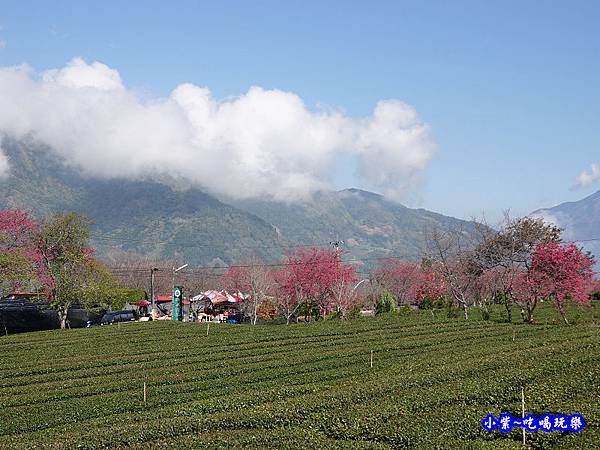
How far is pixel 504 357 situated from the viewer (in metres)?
29.2

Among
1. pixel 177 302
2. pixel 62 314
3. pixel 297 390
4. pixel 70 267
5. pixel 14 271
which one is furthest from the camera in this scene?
pixel 177 302

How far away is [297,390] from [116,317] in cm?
5029

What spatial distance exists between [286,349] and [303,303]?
38.2m

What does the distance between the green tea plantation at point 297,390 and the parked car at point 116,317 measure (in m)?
22.1


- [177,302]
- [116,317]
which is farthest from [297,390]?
[177,302]

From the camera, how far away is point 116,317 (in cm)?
7031

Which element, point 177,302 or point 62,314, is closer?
point 62,314

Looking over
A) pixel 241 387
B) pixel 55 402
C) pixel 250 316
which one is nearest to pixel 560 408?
pixel 241 387

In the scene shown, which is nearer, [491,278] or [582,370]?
[582,370]

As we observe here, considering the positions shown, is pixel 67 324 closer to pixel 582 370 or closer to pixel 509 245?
pixel 509 245

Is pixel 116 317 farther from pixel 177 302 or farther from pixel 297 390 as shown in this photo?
pixel 297 390

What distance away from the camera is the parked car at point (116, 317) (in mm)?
69125

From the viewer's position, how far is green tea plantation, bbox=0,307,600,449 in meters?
17.5

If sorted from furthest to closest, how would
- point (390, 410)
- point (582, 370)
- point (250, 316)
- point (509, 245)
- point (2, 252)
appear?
point (250, 316), point (509, 245), point (2, 252), point (582, 370), point (390, 410)
